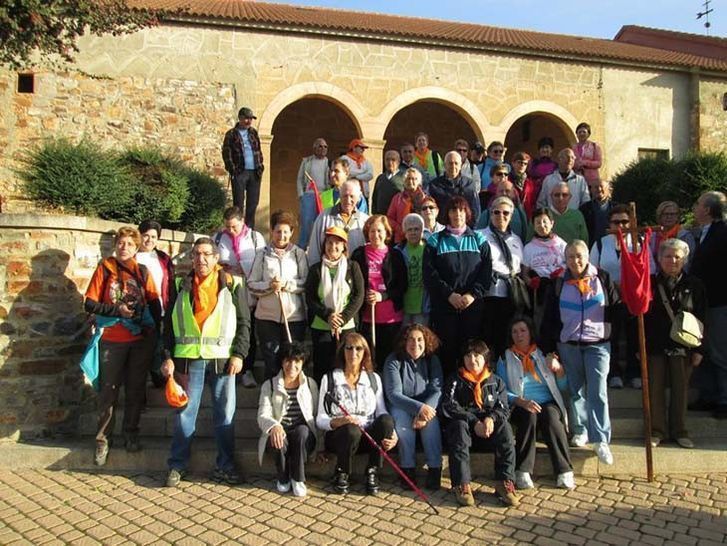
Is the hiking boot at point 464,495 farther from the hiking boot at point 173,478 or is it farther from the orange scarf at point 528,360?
the hiking boot at point 173,478

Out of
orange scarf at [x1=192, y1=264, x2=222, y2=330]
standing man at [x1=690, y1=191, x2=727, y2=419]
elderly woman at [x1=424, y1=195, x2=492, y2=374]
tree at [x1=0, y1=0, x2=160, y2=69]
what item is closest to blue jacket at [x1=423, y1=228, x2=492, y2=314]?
elderly woman at [x1=424, y1=195, x2=492, y2=374]

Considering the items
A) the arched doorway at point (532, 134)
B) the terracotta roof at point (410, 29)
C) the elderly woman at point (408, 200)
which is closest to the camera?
the elderly woman at point (408, 200)

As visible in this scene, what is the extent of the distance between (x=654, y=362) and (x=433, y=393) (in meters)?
2.00

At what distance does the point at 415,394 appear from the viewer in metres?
4.74

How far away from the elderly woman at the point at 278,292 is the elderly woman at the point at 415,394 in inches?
36.1

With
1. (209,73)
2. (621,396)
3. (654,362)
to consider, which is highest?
(209,73)

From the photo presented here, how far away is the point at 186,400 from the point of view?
4562mm

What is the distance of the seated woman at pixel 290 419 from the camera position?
4.44 m

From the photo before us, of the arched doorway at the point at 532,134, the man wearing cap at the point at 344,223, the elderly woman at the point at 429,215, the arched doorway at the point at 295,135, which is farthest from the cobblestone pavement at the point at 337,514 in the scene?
the arched doorway at the point at 532,134

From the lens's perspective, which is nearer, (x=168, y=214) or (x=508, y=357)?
(x=508, y=357)

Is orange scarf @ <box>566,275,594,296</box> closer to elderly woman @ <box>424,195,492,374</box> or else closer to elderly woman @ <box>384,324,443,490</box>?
elderly woman @ <box>424,195,492,374</box>

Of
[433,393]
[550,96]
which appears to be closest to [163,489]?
[433,393]

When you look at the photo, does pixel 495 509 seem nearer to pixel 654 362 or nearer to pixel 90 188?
pixel 654 362

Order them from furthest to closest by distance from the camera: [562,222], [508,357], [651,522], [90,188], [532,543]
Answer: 1. [90,188]
2. [562,222]
3. [508,357]
4. [651,522]
5. [532,543]
